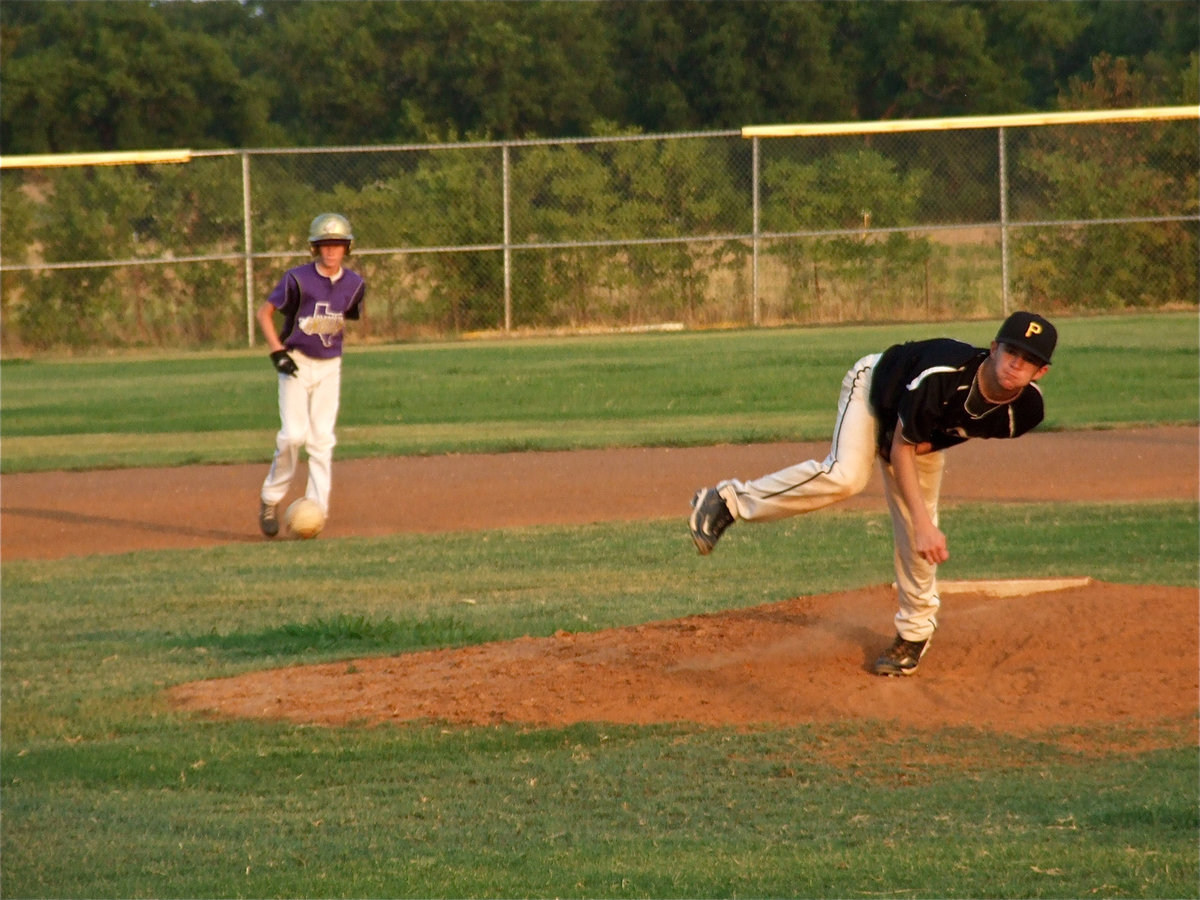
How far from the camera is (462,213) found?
78.7ft

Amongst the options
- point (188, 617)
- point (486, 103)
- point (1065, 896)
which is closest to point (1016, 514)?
point (188, 617)

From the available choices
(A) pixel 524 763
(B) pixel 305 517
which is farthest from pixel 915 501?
(B) pixel 305 517

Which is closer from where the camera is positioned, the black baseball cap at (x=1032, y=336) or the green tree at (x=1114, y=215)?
the black baseball cap at (x=1032, y=336)

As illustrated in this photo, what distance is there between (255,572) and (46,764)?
13.2ft

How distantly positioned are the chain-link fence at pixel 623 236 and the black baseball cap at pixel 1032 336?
1774cm

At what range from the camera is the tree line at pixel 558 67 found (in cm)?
3825

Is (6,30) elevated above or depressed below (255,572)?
above

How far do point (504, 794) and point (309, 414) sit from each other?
5692 millimetres

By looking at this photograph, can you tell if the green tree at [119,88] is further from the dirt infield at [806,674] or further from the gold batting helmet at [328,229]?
the dirt infield at [806,674]

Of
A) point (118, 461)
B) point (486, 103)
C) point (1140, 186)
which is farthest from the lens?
point (486, 103)

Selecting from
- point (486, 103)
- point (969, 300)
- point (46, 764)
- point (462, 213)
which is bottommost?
point (46, 764)

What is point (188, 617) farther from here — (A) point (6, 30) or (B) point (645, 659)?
(A) point (6, 30)

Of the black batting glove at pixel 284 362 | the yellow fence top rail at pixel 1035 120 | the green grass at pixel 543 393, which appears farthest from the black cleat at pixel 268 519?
the yellow fence top rail at pixel 1035 120

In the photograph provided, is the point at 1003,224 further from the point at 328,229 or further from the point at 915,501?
the point at 915,501
